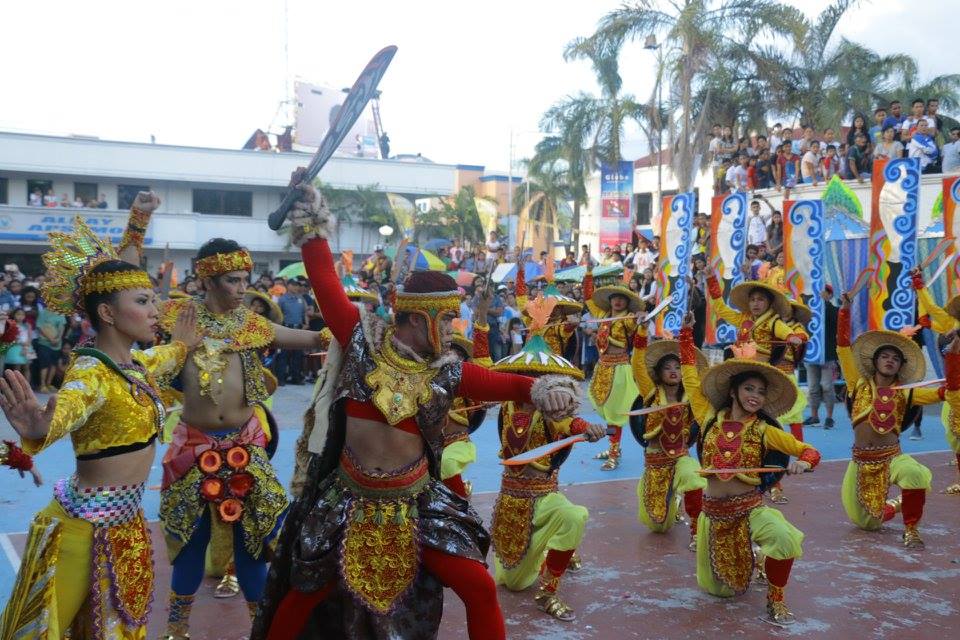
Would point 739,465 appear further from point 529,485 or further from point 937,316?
point 937,316

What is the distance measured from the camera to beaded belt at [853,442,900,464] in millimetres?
7254

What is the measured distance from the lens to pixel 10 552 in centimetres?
624

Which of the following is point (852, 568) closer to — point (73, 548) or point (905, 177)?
point (73, 548)

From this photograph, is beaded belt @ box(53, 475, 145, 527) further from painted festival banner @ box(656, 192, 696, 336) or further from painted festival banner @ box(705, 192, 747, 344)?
painted festival banner @ box(705, 192, 747, 344)

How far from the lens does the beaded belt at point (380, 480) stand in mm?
3684

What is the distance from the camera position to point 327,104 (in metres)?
41.8

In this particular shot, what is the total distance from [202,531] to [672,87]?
21512 millimetres

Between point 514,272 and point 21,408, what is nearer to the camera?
point 21,408

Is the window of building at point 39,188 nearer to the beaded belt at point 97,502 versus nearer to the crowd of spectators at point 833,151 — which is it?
the crowd of spectators at point 833,151

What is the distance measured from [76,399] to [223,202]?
33.1m

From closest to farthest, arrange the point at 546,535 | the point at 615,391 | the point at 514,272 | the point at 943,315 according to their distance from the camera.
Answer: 1. the point at 546,535
2. the point at 943,315
3. the point at 615,391
4. the point at 514,272

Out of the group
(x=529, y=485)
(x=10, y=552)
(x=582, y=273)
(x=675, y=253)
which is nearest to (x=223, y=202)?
(x=582, y=273)

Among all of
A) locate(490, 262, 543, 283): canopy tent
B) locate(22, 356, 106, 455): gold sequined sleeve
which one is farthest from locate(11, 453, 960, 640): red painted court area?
locate(490, 262, 543, 283): canopy tent

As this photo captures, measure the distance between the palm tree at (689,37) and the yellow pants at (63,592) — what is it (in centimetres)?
2137
